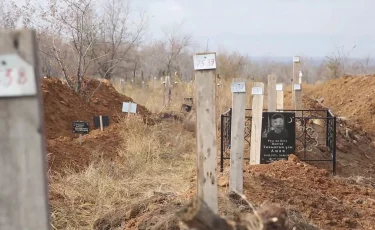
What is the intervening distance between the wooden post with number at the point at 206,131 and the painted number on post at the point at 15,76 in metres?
1.96

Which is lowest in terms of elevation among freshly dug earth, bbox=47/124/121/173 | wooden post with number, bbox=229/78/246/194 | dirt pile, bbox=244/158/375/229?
dirt pile, bbox=244/158/375/229

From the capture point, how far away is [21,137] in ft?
6.75

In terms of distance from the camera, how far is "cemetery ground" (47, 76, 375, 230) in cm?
521

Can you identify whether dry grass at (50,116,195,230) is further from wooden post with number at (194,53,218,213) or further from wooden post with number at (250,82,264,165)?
wooden post with number at (194,53,218,213)

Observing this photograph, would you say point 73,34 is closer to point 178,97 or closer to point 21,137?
point 178,97

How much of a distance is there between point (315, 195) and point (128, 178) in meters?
2.80

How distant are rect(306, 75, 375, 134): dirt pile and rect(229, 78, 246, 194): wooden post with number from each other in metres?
11.9

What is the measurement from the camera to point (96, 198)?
20.5 ft

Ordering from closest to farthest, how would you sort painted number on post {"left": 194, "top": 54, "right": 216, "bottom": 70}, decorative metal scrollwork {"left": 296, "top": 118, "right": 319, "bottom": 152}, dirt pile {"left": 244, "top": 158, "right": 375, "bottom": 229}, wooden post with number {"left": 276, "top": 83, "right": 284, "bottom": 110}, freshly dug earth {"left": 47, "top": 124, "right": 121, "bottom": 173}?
painted number on post {"left": 194, "top": 54, "right": 216, "bottom": 70} < dirt pile {"left": 244, "top": 158, "right": 375, "bottom": 229} < freshly dug earth {"left": 47, "top": 124, "right": 121, "bottom": 173} < decorative metal scrollwork {"left": 296, "top": 118, "right": 319, "bottom": 152} < wooden post with number {"left": 276, "top": 83, "right": 284, "bottom": 110}

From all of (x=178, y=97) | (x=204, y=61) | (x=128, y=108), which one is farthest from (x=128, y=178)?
(x=178, y=97)

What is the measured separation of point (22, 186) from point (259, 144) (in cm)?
609

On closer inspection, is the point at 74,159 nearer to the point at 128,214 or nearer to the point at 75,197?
the point at 75,197

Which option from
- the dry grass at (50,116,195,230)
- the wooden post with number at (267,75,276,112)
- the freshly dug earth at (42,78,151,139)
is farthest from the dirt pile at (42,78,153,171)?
the wooden post with number at (267,75,276,112)

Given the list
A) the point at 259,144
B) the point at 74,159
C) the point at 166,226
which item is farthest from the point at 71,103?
the point at 166,226
